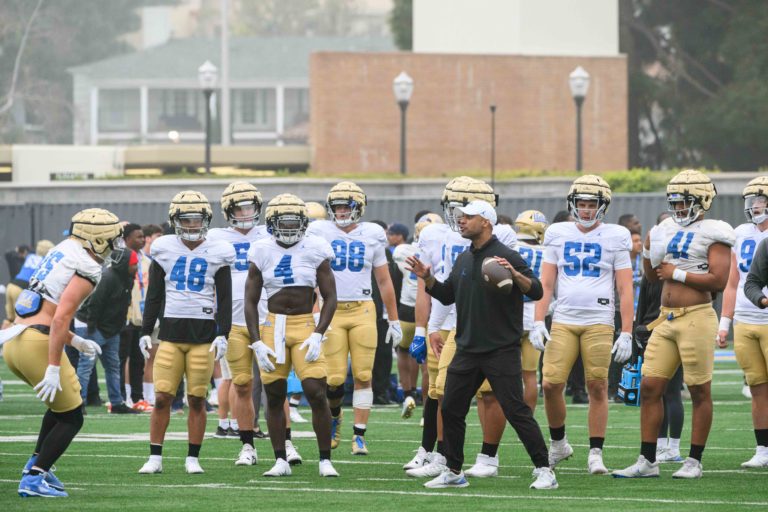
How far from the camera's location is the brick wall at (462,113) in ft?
136

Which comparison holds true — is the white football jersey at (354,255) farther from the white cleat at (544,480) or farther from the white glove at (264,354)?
the white cleat at (544,480)

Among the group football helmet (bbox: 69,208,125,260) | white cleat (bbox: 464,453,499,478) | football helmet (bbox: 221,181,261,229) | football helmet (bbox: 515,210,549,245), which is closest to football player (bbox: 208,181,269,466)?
football helmet (bbox: 221,181,261,229)

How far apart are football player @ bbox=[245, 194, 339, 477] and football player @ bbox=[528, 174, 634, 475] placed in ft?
5.56

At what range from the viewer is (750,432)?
1558 cm

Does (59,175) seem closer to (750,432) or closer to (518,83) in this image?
(518,83)

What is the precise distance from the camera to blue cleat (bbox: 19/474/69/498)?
11195 mm

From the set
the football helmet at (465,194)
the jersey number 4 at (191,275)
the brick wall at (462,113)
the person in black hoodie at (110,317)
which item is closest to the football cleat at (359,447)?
the jersey number 4 at (191,275)

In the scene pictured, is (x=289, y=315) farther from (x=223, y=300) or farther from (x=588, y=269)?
(x=588, y=269)

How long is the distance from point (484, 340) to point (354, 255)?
111 inches

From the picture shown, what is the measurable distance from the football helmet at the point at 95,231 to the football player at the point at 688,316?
399 centimetres

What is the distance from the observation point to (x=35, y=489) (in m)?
11.2

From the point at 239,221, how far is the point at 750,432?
5.38 meters

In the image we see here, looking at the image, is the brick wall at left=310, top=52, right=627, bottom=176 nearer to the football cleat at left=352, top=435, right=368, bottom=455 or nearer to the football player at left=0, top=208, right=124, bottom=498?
the football cleat at left=352, top=435, right=368, bottom=455

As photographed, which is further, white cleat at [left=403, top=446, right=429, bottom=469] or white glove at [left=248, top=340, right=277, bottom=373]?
white cleat at [left=403, top=446, right=429, bottom=469]
